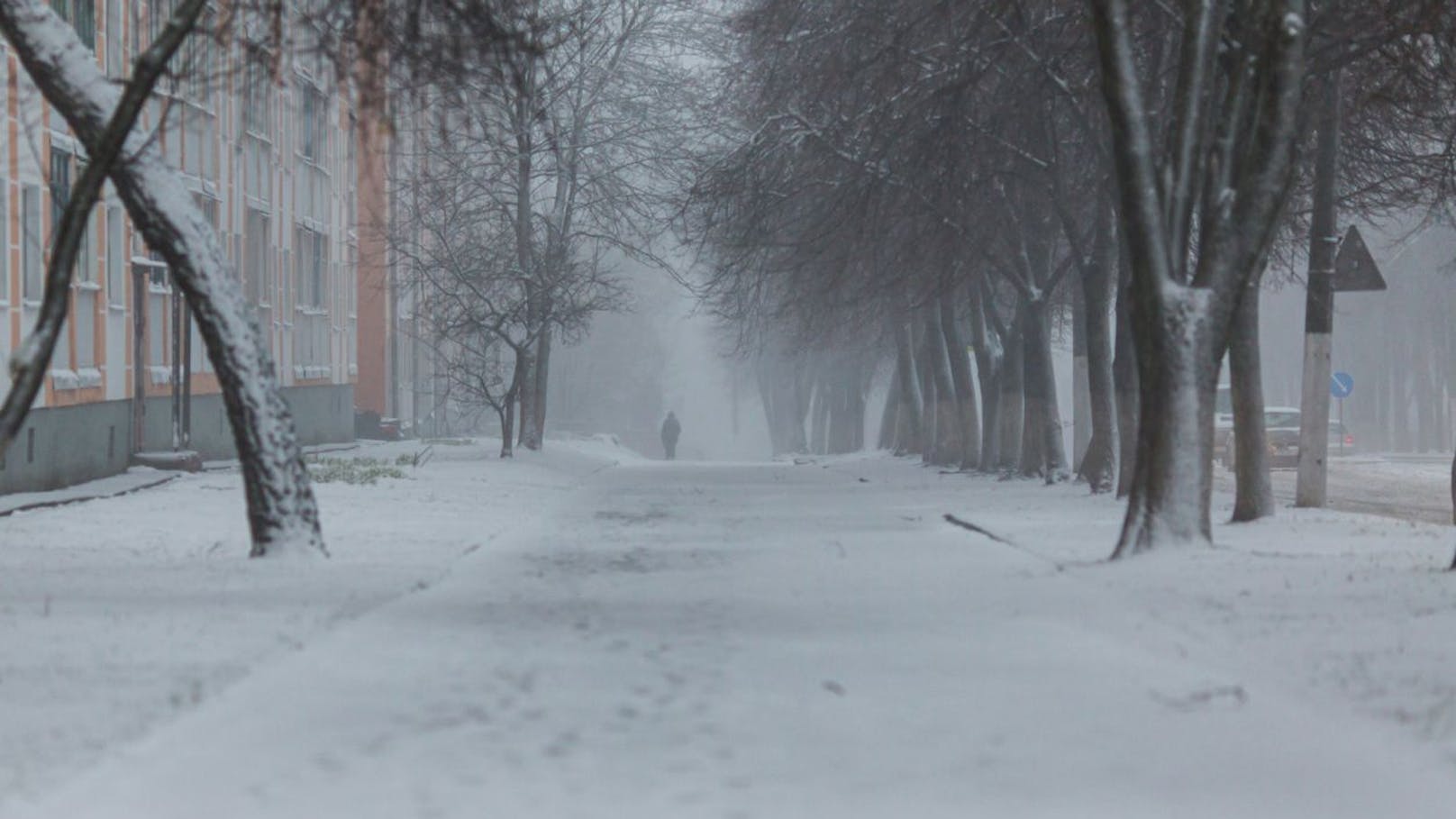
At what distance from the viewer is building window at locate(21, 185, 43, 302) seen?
26.1 meters

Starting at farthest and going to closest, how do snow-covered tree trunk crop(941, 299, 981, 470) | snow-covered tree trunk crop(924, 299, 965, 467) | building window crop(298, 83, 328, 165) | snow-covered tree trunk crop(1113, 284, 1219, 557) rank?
building window crop(298, 83, 328, 165)
snow-covered tree trunk crop(924, 299, 965, 467)
snow-covered tree trunk crop(941, 299, 981, 470)
snow-covered tree trunk crop(1113, 284, 1219, 557)

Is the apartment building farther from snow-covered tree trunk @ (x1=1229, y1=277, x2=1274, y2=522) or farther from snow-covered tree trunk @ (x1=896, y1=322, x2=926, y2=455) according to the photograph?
snow-covered tree trunk @ (x1=896, y1=322, x2=926, y2=455)

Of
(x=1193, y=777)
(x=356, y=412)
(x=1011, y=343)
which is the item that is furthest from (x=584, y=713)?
(x=356, y=412)

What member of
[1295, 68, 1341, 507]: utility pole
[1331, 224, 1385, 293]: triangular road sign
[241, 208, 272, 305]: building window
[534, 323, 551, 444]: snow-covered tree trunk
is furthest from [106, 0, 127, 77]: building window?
[1331, 224, 1385, 293]: triangular road sign

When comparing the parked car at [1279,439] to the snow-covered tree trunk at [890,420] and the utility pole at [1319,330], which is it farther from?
the utility pole at [1319,330]

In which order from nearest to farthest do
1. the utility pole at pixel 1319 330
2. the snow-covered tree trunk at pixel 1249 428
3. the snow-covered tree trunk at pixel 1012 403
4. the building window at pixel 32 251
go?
the snow-covered tree trunk at pixel 1249 428
the utility pole at pixel 1319 330
the building window at pixel 32 251
the snow-covered tree trunk at pixel 1012 403

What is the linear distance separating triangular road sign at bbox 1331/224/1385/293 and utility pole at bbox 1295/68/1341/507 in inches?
3.2

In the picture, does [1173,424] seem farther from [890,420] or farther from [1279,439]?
[890,420]

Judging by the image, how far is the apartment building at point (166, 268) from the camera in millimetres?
24906

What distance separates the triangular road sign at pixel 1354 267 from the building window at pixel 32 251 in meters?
14.1

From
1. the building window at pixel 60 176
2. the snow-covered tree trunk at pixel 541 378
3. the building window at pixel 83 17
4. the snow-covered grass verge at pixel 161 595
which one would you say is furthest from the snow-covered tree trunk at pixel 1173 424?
the snow-covered tree trunk at pixel 541 378

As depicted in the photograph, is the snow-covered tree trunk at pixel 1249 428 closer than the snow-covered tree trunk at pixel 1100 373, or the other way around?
the snow-covered tree trunk at pixel 1249 428

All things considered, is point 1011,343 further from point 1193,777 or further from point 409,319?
point 409,319

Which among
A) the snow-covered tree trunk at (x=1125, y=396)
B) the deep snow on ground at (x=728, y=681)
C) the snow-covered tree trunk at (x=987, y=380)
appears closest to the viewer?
the deep snow on ground at (x=728, y=681)
